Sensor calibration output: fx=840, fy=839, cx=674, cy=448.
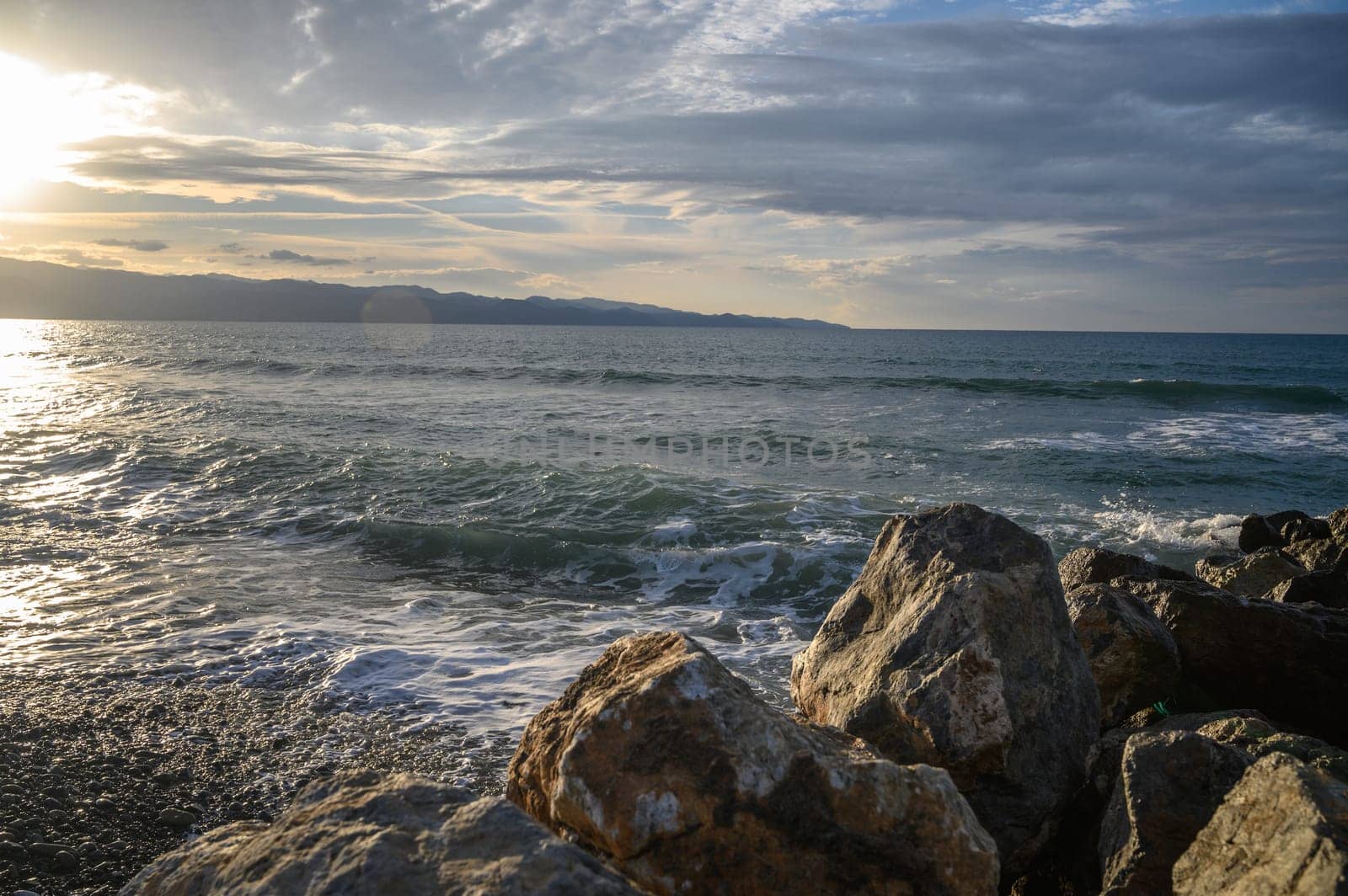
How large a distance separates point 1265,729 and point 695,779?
3.06 m

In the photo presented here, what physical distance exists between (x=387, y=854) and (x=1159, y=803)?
294 cm

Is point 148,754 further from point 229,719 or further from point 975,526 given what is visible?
point 975,526

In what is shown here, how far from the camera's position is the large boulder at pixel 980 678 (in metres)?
3.88

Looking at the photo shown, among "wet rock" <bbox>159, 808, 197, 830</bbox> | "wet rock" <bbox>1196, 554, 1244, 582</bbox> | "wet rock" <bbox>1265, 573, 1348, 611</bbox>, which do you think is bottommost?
"wet rock" <bbox>159, 808, 197, 830</bbox>

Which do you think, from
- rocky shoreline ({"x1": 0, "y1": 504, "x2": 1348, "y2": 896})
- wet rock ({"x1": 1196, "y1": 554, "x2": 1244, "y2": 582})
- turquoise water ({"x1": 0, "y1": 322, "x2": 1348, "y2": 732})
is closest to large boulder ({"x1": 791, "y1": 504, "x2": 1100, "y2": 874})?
rocky shoreline ({"x1": 0, "y1": 504, "x2": 1348, "y2": 896})

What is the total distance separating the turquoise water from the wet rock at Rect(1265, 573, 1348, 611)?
4084mm

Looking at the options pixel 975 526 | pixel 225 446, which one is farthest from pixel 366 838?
pixel 225 446

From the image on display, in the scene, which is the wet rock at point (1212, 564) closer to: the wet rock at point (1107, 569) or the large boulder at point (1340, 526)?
the large boulder at point (1340, 526)

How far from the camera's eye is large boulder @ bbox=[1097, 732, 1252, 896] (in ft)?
10.7

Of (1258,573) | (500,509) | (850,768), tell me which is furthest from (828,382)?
(850,768)

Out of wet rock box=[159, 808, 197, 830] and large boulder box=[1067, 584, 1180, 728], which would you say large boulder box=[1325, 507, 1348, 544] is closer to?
large boulder box=[1067, 584, 1180, 728]

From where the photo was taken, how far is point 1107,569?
7.06m

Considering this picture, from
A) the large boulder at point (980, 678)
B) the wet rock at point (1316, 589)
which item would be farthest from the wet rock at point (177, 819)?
the wet rock at point (1316, 589)

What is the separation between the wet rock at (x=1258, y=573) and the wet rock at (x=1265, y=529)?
2.59 meters
